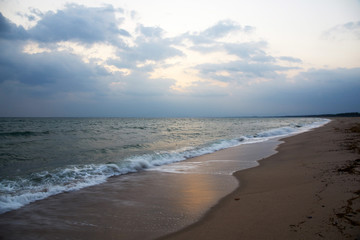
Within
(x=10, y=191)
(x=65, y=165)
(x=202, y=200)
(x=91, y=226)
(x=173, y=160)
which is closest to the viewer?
(x=91, y=226)

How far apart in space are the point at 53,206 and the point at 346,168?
25.5 feet

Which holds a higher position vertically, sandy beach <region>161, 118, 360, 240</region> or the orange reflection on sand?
sandy beach <region>161, 118, 360, 240</region>

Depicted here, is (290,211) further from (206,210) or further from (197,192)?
(197,192)

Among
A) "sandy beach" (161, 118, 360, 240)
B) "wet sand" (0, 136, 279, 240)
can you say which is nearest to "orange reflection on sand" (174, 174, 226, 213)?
"wet sand" (0, 136, 279, 240)

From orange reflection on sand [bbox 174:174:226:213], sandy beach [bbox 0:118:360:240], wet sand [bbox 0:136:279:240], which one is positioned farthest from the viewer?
orange reflection on sand [bbox 174:174:226:213]

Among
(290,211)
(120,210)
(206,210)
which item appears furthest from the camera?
(120,210)

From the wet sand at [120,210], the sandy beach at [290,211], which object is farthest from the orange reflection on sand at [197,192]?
the sandy beach at [290,211]

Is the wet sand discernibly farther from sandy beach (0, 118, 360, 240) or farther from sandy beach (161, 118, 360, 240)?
sandy beach (161, 118, 360, 240)

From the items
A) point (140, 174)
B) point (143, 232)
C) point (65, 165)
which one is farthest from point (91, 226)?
point (65, 165)

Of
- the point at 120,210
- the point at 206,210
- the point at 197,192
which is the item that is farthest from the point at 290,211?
the point at 120,210

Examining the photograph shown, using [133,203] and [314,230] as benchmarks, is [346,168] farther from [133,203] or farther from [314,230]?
[133,203]

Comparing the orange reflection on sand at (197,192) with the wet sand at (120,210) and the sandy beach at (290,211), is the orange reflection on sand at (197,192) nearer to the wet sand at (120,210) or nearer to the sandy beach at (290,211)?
the wet sand at (120,210)

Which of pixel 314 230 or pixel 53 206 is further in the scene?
pixel 53 206

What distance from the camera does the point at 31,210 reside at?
4.43m
